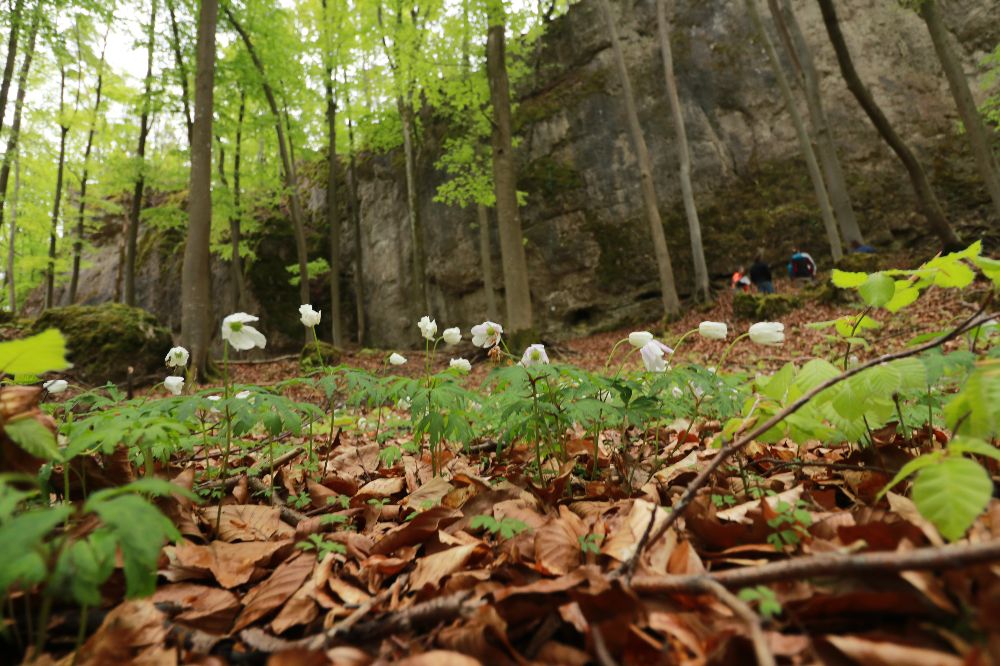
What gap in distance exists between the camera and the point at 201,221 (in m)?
6.48

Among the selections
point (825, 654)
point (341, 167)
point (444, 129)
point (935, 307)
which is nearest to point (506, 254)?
point (935, 307)

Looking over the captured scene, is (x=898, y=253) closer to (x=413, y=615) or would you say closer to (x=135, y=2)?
(x=413, y=615)

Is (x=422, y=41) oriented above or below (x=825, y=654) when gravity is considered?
above

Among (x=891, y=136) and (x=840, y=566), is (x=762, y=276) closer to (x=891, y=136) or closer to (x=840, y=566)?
(x=891, y=136)

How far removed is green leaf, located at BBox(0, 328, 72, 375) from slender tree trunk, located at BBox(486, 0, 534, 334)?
22.5 feet

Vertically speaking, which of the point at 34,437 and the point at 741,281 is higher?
the point at 741,281

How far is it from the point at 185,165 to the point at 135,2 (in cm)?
380

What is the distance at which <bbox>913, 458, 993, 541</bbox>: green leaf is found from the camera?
0.72m

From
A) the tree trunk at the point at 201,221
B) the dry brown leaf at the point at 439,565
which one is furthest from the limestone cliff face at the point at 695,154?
the dry brown leaf at the point at 439,565

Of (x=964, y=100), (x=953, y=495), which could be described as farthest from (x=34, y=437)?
(x=964, y=100)

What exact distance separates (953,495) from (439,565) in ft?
3.35

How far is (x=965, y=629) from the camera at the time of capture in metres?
0.67

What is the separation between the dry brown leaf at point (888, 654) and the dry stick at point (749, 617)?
104 mm

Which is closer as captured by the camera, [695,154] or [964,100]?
[964,100]
